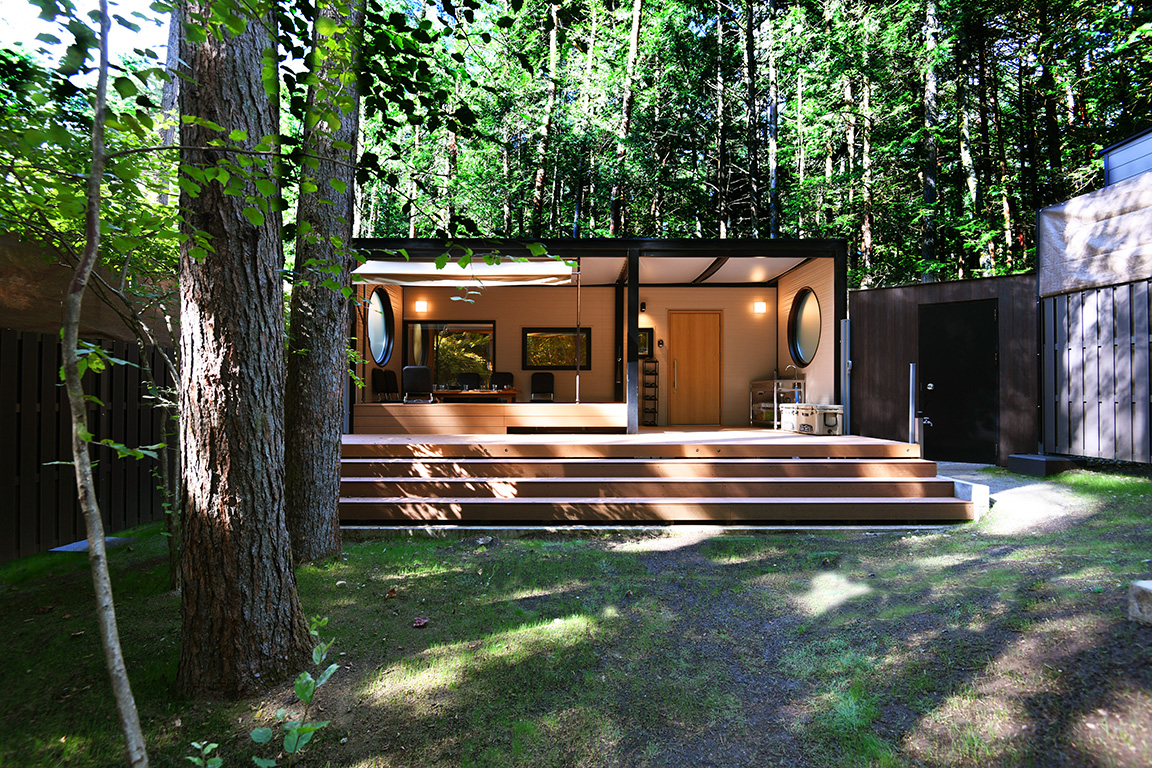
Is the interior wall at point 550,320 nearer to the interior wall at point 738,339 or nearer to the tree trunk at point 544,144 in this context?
the interior wall at point 738,339

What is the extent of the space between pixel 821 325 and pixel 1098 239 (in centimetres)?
307

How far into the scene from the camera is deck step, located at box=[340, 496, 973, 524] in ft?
16.5

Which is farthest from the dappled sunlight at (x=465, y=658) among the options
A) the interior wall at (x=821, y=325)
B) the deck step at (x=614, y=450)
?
the interior wall at (x=821, y=325)

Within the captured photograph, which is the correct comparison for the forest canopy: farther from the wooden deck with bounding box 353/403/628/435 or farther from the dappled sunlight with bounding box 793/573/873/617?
the dappled sunlight with bounding box 793/573/873/617

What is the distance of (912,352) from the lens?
299 inches

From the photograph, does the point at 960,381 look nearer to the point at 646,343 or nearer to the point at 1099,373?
the point at 1099,373

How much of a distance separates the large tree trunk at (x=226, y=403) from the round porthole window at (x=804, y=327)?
25.6 ft

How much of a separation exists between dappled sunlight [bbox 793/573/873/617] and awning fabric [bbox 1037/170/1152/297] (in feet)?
15.3

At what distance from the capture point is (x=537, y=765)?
6.72 ft

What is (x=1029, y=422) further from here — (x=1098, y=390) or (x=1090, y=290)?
(x=1090, y=290)

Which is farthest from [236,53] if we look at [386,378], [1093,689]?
[386,378]

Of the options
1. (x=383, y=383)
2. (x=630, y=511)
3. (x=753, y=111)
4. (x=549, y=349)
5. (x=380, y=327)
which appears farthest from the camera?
(x=753, y=111)

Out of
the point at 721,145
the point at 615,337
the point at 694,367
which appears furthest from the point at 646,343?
the point at 721,145

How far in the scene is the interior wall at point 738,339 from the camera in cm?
1023
